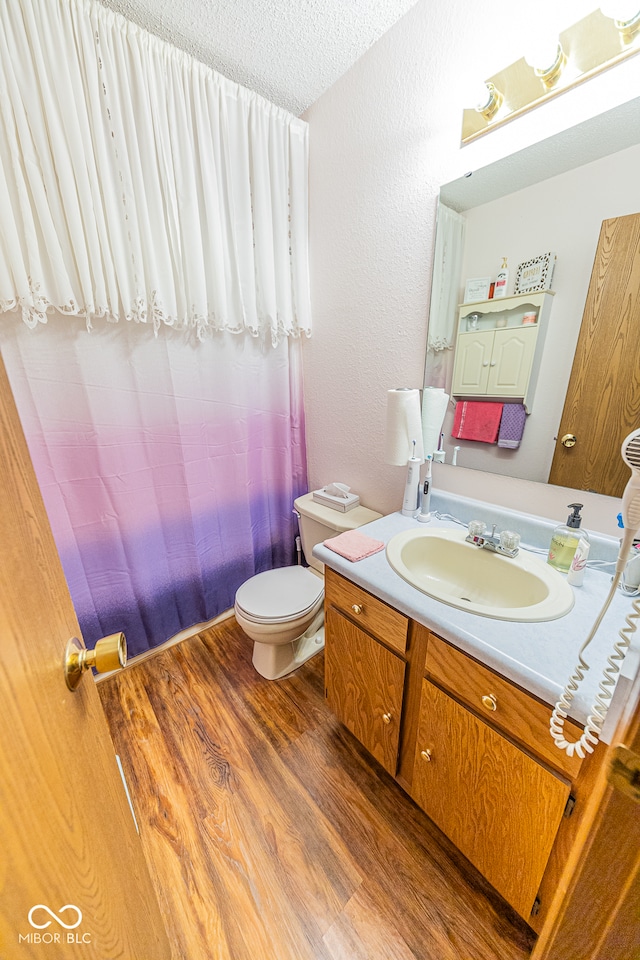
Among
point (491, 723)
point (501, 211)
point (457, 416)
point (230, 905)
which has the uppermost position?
point (501, 211)

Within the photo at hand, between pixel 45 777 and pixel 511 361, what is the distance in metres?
1.30

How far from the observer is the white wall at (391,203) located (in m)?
0.95

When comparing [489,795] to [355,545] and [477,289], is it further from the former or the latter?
[477,289]

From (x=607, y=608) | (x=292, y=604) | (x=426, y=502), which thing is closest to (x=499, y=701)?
(x=607, y=608)

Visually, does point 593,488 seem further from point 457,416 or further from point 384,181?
point 384,181

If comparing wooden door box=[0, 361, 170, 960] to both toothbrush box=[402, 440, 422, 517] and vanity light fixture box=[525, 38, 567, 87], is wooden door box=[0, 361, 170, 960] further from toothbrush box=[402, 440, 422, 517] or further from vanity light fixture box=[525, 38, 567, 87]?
vanity light fixture box=[525, 38, 567, 87]

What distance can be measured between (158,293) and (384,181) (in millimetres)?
946

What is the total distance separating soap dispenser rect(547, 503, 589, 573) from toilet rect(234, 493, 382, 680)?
0.70m

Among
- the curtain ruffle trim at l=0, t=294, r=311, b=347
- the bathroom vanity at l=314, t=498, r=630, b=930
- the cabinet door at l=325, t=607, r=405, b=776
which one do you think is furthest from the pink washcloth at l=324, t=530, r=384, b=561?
the curtain ruffle trim at l=0, t=294, r=311, b=347

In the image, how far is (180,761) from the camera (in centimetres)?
126

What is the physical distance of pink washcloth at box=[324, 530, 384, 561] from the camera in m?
1.04

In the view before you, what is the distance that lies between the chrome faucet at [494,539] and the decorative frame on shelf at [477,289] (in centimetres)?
73

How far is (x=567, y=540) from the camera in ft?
3.04


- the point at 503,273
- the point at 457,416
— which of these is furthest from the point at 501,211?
the point at 457,416
